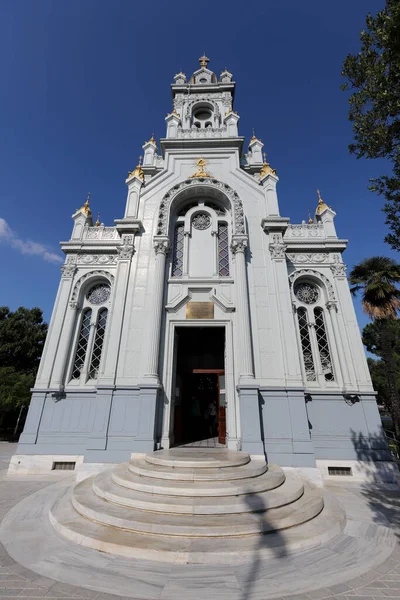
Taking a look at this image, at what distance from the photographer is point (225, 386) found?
1012 centimetres

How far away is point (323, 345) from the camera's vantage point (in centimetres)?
1135

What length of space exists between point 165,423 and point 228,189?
10877 mm

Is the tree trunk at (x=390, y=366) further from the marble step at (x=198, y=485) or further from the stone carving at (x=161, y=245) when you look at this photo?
the stone carving at (x=161, y=245)

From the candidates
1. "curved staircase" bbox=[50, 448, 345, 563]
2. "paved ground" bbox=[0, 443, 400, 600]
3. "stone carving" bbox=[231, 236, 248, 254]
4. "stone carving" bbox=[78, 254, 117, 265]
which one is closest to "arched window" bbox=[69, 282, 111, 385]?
"stone carving" bbox=[78, 254, 117, 265]

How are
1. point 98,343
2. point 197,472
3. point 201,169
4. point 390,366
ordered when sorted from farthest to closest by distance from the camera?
1. point 201,169
2. point 390,366
3. point 98,343
4. point 197,472

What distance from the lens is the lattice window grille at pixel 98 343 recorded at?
11030mm

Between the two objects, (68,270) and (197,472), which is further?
(68,270)

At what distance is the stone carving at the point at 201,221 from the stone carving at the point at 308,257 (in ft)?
14.2

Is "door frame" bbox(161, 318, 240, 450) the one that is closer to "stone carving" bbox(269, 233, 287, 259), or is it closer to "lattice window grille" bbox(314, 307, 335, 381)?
"stone carving" bbox(269, 233, 287, 259)

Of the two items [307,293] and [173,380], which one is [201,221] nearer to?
[307,293]

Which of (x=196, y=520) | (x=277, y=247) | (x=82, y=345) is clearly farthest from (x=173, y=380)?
(x=277, y=247)

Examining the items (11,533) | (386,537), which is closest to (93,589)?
(11,533)

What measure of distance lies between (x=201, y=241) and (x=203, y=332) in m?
4.44

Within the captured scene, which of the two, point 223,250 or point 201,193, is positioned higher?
point 201,193
